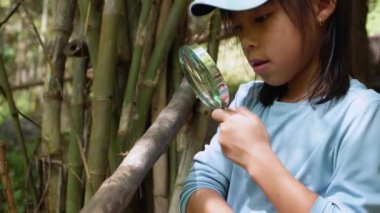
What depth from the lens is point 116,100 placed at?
132 cm

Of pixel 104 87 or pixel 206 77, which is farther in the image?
pixel 104 87

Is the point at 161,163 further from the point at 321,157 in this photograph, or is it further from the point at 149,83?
the point at 321,157

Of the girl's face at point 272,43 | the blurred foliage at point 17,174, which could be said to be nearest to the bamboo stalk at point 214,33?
the girl's face at point 272,43

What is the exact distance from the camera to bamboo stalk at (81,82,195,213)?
0.82 m

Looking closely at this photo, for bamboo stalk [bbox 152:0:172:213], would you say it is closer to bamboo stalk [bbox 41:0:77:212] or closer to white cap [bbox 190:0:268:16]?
bamboo stalk [bbox 41:0:77:212]

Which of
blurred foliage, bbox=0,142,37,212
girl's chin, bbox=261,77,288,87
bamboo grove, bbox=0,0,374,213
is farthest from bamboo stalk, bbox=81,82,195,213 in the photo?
blurred foliage, bbox=0,142,37,212

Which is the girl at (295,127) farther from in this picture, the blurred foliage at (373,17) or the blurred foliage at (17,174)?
the blurred foliage at (17,174)

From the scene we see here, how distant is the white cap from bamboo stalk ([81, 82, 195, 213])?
0.24 m

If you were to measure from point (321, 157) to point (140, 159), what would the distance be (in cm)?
30

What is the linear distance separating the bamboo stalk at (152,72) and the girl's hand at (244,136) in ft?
1.74

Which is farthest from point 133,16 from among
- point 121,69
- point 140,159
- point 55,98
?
point 140,159

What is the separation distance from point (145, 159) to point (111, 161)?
28cm

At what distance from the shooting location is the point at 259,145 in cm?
75

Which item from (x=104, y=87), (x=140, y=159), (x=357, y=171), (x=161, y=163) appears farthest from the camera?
(x=161, y=163)
